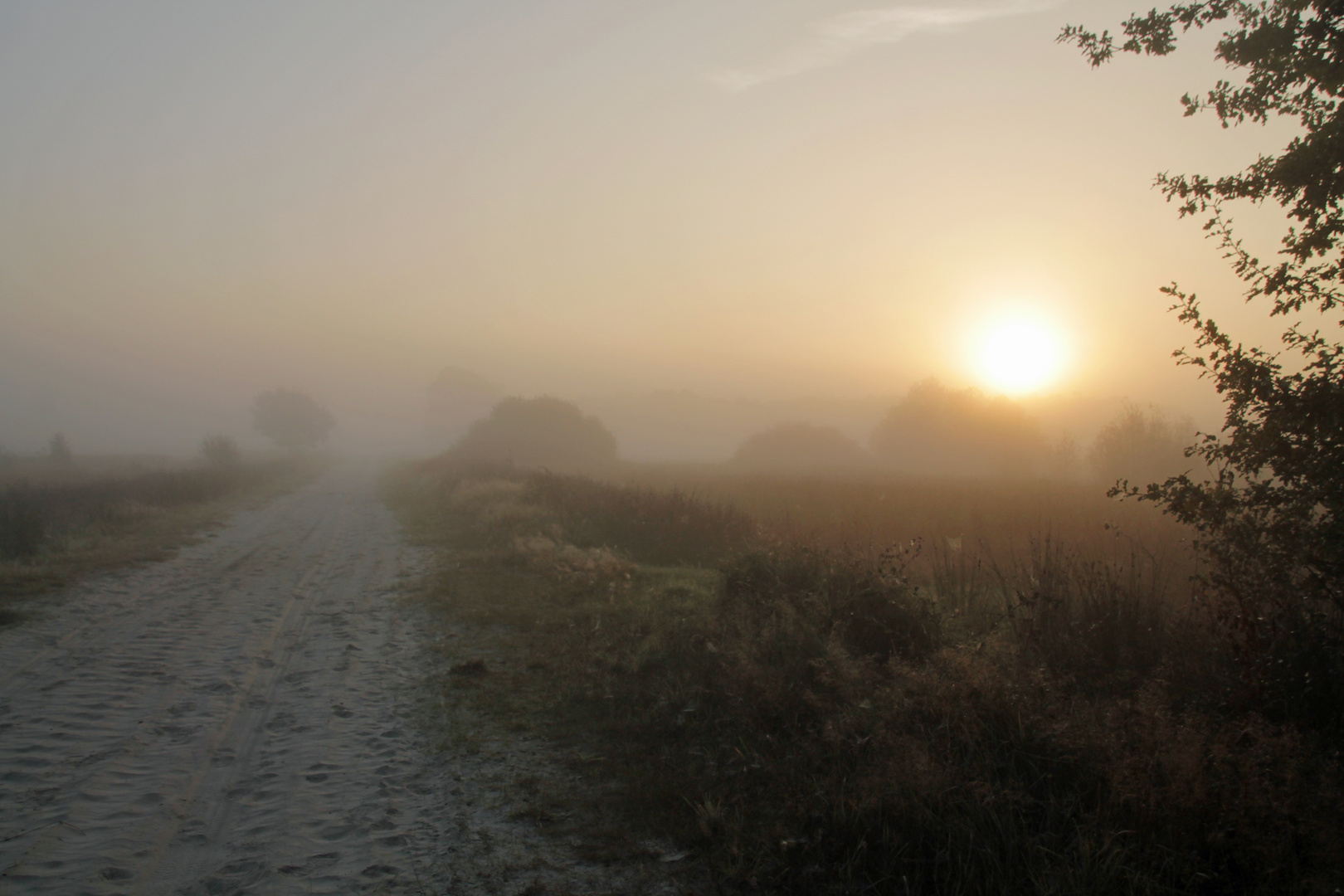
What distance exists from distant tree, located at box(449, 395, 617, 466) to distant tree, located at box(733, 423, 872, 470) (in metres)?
12.8

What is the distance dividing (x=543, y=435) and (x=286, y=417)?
45391 mm

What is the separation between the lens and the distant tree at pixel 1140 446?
34750 millimetres

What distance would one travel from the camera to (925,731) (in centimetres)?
464

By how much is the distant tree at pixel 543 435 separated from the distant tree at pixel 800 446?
12.8 meters

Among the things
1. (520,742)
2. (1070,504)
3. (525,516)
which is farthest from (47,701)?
(1070,504)

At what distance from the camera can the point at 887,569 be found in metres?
8.17

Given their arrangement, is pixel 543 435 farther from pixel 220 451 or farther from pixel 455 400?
pixel 455 400

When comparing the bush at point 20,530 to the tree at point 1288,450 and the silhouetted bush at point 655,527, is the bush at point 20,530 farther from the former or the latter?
the tree at point 1288,450

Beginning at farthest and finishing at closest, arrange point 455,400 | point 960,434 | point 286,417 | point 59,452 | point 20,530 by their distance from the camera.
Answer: point 455,400 < point 286,417 < point 960,434 < point 59,452 < point 20,530

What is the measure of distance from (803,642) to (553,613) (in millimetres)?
4508

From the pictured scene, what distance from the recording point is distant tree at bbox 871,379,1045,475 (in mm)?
52969

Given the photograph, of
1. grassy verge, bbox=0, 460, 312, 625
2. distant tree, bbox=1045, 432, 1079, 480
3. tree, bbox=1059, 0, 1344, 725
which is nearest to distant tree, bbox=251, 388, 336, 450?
grassy verge, bbox=0, 460, 312, 625

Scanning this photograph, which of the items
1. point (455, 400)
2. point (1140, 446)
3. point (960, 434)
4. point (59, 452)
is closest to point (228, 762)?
point (1140, 446)

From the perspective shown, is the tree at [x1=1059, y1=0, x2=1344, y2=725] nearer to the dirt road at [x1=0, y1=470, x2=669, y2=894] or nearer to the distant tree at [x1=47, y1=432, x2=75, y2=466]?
the dirt road at [x1=0, y1=470, x2=669, y2=894]
